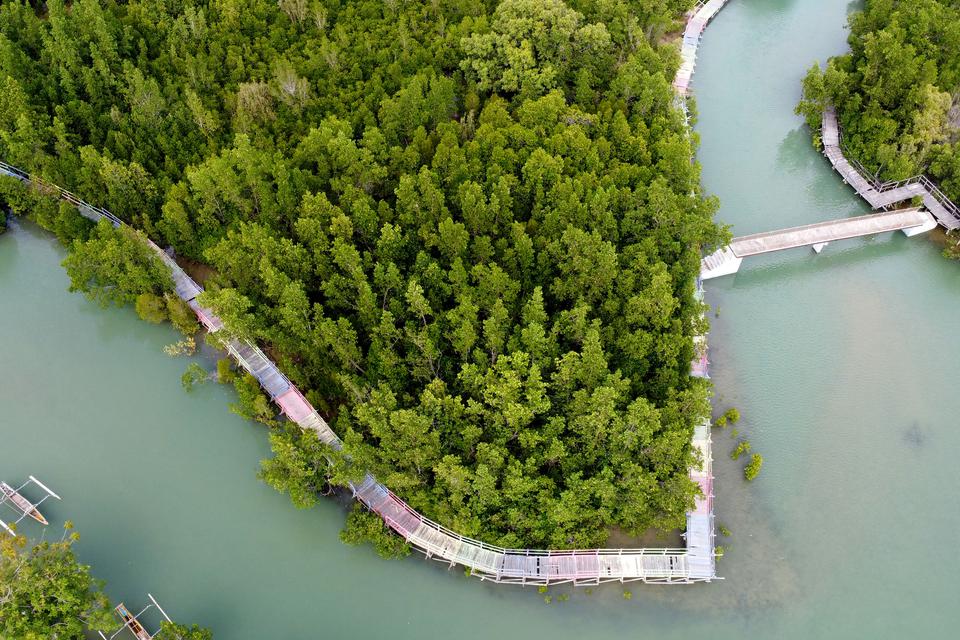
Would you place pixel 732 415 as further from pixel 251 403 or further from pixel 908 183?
pixel 251 403

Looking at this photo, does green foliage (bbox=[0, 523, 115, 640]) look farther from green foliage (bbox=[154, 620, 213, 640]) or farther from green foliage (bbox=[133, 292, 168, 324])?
green foliage (bbox=[133, 292, 168, 324])

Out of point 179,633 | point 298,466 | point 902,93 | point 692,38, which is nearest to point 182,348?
point 298,466

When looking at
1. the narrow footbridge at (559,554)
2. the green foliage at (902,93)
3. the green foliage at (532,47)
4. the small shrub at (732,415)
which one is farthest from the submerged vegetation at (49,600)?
the green foliage at (902,93)

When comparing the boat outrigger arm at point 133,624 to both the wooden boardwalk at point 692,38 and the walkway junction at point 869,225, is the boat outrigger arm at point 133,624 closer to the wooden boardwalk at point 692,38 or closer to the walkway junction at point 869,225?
the walkway junction at point 869,225

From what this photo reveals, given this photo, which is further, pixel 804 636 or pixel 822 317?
pixel 822 317

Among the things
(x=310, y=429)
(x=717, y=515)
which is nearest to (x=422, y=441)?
(x=310, y=429)

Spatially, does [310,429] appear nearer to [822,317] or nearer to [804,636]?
[804,636]
